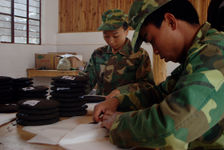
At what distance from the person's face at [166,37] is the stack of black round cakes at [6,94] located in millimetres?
962

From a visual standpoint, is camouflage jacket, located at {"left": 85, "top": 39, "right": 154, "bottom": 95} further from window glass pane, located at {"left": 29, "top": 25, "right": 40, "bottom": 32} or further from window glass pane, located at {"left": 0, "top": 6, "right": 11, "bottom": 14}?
window glass pane, located at {"left": 29, "top": 25, "right": 40, "bottom": 32}

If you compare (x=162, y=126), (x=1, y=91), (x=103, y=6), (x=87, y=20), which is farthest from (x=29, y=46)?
(x=162, y=126)

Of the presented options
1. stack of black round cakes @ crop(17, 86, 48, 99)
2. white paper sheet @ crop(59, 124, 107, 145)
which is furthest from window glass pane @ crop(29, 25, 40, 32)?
white paper sheet @ crop(59, 124, 107, 145)

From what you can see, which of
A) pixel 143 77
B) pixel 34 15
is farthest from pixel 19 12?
pixel 143 77

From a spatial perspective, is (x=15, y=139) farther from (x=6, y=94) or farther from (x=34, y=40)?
(x=34, y=40)

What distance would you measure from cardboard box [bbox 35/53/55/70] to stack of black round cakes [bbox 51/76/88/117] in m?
4.31

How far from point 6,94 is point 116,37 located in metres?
1.11

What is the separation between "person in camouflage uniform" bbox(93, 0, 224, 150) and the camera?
644 mm

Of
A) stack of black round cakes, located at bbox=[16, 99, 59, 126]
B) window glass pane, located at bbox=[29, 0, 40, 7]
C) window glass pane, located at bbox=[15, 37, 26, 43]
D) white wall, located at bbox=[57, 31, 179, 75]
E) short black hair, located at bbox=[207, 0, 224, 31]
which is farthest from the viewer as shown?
white wall, located at bbox=[57, 31, 179, 75]

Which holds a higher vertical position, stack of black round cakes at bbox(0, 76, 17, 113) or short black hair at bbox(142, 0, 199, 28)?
short black hair at bbox(142, 0, 199, 28)

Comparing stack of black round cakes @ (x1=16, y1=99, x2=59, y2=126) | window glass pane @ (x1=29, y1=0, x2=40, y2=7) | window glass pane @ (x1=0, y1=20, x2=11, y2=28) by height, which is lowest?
stack of black round cakes @ (x1=16, y1=99, x2=59, y2=126)

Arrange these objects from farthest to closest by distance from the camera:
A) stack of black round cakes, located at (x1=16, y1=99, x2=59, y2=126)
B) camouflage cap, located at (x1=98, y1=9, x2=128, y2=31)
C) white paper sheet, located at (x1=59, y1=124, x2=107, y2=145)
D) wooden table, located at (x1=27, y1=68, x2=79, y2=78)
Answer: wooden table, located at (x1=27, y1=68, x2=79, y2=78) → camouflage cap, located at (x1=98, y1=9, x2=128, y2=31) → stack of black round cakes, located at (x1=16, y1=99, x2=59, y2=126) → white paper sheet, located at (x1=59, y1=124, x2=107, y2=145)

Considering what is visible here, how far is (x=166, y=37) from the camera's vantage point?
2.85ft

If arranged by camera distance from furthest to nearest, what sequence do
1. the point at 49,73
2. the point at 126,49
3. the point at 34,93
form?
the point at 49,73 → the point at 126,49 → the point at 34,93
